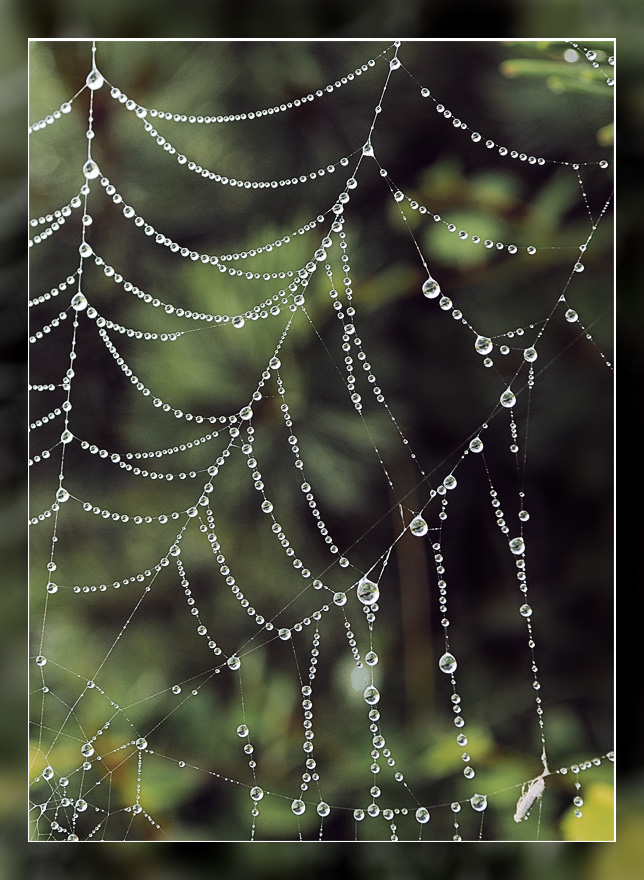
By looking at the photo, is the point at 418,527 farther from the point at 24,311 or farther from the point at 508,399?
the point at 24,311

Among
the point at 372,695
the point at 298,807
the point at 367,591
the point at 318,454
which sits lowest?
the point at 298,807

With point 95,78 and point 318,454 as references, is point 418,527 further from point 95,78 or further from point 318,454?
point 95,78

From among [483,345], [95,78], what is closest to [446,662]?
[483,345]

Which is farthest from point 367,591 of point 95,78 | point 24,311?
point 95,78

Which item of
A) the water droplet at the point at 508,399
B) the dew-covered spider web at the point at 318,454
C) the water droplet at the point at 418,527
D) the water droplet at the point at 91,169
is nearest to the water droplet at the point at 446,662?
the dew-covered spider web at the point at 318,454

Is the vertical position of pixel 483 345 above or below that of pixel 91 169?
below

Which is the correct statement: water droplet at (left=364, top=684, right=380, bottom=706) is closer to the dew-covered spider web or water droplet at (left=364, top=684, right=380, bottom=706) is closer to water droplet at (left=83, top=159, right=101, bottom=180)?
the dew-covered spider web
